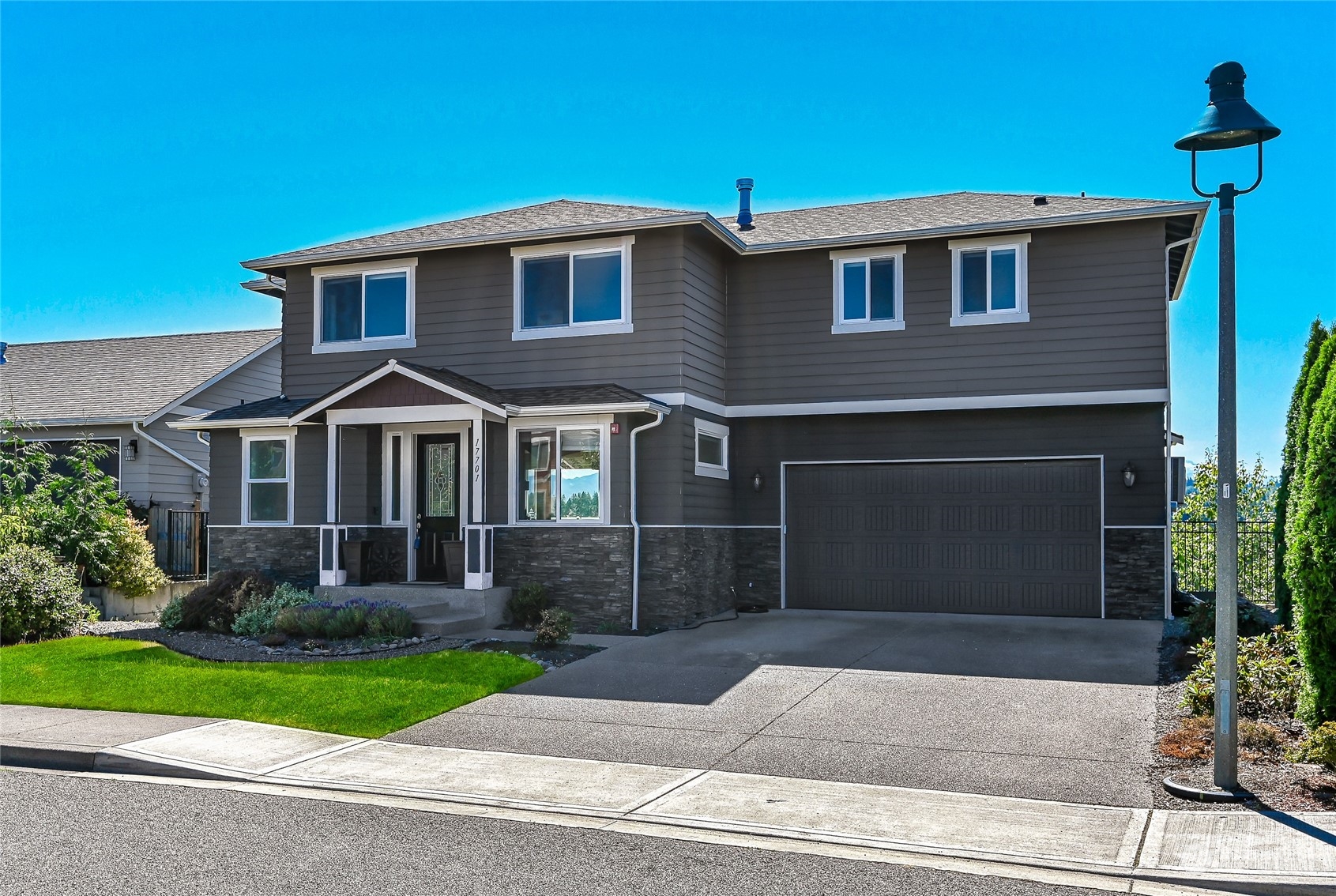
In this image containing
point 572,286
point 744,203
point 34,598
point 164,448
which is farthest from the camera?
point 164,448

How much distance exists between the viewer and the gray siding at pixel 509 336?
1541 centimetres

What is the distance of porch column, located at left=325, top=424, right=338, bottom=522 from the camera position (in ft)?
52.4

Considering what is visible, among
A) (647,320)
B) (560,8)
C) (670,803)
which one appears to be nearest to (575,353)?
(647,320)

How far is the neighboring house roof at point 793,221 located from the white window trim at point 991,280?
1.00 ft

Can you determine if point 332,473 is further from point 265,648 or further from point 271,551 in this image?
point 265,648

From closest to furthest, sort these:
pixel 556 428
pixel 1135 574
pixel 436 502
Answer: pixel 1135 574
pixel 556 428
pixel 436 502

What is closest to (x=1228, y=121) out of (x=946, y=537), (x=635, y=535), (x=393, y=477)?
(x=635, y=535)

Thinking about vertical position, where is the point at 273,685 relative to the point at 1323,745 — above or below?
below

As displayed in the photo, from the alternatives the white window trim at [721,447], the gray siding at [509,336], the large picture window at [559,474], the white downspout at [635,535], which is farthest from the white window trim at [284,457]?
the white window trim at [721,447]

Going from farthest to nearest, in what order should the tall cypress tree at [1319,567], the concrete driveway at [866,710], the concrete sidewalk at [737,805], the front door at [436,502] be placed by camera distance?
the front door at [436,502] → the concrete driveway at [866,710] → the tall cypress tree at [1319,567] → the concrete sidewalk at [737,805]

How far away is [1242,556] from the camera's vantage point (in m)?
17.2

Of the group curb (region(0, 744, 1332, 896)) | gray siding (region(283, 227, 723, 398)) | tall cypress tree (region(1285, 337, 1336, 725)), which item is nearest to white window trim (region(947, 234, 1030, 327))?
gray siding (region(283, 227, 723, 398))

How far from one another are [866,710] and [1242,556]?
33.2 feet

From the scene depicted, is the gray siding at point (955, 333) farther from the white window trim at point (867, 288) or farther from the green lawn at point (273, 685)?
the green lawn at point (273, 685)
